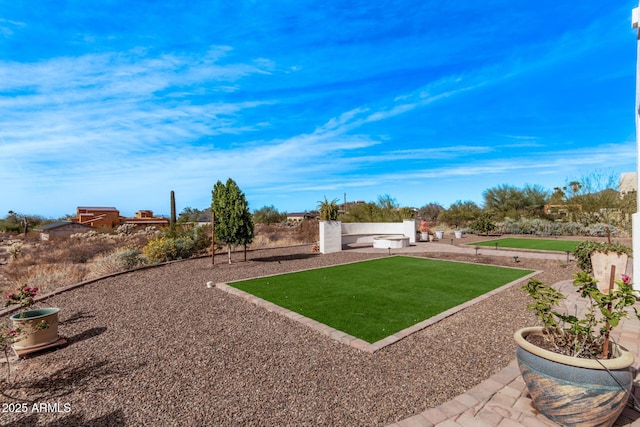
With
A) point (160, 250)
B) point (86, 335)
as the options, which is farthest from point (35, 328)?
point (160, 250)

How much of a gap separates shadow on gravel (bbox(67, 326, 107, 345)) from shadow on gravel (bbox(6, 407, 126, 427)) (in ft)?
6.10

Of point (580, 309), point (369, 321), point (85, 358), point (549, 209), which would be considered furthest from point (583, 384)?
point (549, 209)

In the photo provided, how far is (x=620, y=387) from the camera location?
2043 millimetres

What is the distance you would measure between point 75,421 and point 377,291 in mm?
5187

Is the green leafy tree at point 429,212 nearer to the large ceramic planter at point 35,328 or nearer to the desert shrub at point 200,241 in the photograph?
the desert shrub at point 200,241

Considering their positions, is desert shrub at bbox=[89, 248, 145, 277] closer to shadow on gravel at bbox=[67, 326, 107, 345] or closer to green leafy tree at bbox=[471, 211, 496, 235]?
shadow on gravel at bbox=[67, 326, 107, 345]

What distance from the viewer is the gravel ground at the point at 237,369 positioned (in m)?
2.57

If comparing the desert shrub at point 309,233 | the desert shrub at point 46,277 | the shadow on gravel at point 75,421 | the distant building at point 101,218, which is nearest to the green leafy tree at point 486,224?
the desert shrub at point 309,233

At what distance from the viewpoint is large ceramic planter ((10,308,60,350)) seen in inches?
149

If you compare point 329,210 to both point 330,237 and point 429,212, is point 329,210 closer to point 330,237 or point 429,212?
point 330,237

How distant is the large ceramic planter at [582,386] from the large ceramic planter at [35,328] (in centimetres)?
547

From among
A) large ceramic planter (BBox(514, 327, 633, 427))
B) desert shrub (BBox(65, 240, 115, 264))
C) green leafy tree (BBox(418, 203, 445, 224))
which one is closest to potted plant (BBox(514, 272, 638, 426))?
large ceramic planter (BBox(514, 327, 633, 427))

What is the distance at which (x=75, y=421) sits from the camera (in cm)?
250

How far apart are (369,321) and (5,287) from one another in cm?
1049
